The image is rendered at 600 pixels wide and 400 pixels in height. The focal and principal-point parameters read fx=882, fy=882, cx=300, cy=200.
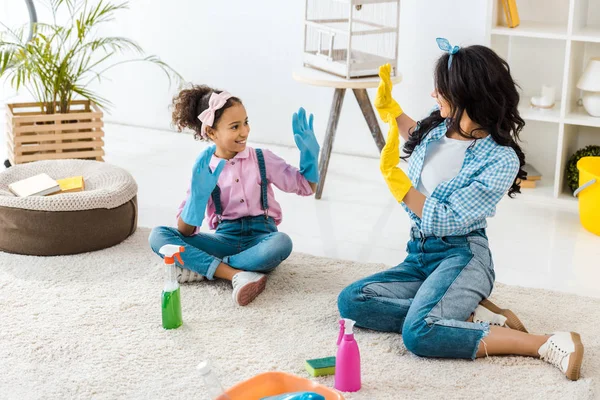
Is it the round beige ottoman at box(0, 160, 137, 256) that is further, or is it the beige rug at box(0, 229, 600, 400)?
the round beige ottoman at box(0, 160, 137, 256)

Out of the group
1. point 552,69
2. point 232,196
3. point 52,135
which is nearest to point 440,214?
point 232,196

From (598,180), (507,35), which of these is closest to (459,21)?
(507,35)

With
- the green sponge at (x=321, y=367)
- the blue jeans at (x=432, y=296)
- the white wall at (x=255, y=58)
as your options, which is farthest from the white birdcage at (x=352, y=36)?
→ the green sponge at (x=321, y=367)

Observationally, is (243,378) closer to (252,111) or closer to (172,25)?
(252,111)

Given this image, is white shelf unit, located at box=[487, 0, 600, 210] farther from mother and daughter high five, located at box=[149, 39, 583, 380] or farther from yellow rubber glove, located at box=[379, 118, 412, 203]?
yellow rubber glove, located at box=[379, 118, 412, 203]

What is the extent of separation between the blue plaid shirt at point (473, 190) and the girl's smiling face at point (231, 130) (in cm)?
62

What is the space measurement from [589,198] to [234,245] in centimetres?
125

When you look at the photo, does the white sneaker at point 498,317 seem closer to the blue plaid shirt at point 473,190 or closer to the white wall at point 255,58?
the blue plaid shirt at point 473,190

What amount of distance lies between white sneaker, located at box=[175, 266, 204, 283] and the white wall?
1.51 meters

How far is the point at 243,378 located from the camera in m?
2.06

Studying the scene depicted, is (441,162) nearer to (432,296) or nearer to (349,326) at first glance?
(432,296)

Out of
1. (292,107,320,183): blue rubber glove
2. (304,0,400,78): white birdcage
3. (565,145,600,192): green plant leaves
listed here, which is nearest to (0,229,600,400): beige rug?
(292,107,320,183): blue rubber glove

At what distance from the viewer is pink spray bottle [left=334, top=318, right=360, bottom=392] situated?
77.7 inches

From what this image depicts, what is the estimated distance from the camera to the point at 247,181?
260cm
